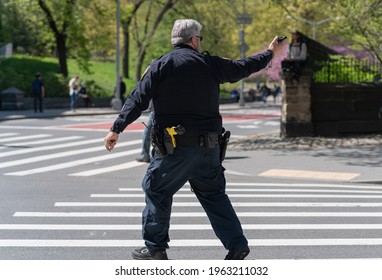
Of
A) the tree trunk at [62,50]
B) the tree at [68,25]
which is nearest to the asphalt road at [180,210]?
the tree at [68,25]

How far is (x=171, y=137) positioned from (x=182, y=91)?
371 mm

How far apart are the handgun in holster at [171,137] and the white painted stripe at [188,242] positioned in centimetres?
159

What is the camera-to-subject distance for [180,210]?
9078 millimetres

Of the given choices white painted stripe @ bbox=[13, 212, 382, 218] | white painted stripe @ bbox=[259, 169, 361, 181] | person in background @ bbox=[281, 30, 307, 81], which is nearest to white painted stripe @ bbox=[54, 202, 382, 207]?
white painted stripe @ bbox=[13, 212, 382, 218]

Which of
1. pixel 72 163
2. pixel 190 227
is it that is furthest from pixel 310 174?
pixel 190 227

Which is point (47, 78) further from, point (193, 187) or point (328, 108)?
point (193, 187)

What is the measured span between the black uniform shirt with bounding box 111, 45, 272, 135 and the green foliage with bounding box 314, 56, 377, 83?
15058 mm

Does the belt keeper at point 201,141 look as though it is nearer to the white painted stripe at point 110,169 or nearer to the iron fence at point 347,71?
the white painted stripe at point 110,169

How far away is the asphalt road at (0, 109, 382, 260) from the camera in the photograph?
6.82 m

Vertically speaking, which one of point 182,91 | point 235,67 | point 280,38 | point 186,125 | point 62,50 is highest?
point 62,50

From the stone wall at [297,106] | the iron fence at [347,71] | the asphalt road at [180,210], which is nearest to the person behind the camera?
the asphalt road at [180,210]

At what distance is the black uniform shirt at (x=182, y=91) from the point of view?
5770mm

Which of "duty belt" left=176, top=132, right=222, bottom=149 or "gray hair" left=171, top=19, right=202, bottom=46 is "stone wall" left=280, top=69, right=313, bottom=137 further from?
"duty belt" left=176, top=132, right=222, bottom=149

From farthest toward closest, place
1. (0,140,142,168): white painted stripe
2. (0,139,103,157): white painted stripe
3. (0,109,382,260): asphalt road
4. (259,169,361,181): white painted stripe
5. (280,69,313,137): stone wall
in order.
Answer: (280,69,313,137): stone wall
(0,139,103,157): white painted stripe
(0,140,142,168): white painted stripe
(259,169,361,181): white painted stripe
(0,109,382,260): asphalt road
